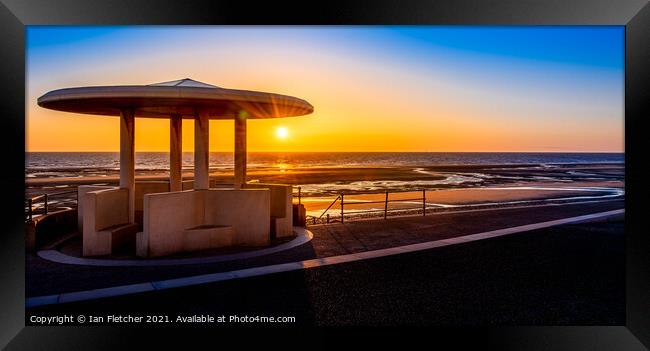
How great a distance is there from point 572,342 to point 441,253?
11.0ft

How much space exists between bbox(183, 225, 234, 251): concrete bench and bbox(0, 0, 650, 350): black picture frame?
128 inches

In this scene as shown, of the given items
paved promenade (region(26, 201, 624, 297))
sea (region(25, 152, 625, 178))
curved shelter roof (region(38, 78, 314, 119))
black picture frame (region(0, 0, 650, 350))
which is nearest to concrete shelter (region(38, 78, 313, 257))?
curved shelter roof (region(38, 78, 314, 119))

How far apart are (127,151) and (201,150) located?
5.76ft

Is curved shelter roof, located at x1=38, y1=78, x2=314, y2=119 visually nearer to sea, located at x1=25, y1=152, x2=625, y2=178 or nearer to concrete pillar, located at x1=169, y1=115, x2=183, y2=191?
concrete pillar, located at x1=169, y1=115, x2=183, y2=191

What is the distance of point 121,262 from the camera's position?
8.46m


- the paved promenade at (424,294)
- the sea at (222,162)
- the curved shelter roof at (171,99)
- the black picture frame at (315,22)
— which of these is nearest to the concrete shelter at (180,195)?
the curved shelter roof at (171,99)

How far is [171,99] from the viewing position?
8.93 m

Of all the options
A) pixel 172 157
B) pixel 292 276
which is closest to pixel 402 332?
pixel 292 276

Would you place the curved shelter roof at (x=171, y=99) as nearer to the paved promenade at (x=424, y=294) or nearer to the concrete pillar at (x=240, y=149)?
the concrete pillar at (x=240, y=149)

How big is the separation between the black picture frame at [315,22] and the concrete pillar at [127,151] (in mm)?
3775

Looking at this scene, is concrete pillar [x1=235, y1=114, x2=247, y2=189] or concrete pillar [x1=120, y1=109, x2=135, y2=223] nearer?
concrete pillar [x1=120, y1=109, x2=135, y2=223]

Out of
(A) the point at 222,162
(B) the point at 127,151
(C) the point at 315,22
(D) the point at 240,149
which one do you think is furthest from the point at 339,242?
(A) the point at 222,162

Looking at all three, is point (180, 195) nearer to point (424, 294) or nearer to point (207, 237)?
point (207, 237)

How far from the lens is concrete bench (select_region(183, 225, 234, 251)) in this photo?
9.45 meters
